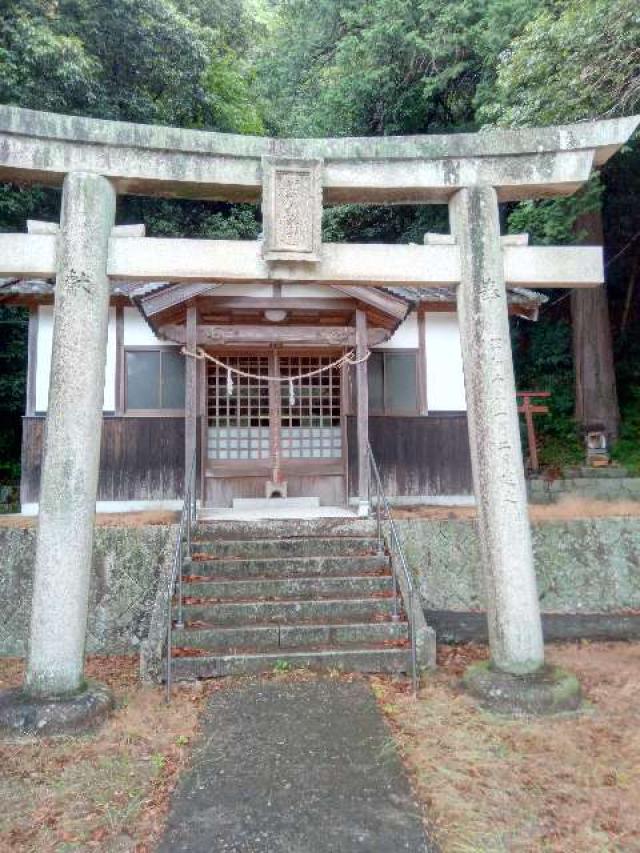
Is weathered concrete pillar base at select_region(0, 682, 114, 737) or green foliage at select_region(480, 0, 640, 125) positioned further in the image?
green foliage at select_region(480, 0, 640, 125)

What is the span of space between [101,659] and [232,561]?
205 cm

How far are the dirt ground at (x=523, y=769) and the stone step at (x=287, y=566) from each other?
1.61 m

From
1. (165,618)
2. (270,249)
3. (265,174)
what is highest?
(265,174)

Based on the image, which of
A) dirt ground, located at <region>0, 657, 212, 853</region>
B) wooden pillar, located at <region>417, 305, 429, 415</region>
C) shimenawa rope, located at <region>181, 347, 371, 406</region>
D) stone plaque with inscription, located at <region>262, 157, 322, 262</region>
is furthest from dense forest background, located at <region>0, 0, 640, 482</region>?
dirt ground, located at <region>0, 657, 212, 853</region>

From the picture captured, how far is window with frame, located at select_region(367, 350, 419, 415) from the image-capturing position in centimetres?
1140

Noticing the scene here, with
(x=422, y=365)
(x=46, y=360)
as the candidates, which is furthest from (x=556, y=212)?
(x=46, y=360)

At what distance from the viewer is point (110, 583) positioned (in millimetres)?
8008

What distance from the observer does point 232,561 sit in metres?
7.47

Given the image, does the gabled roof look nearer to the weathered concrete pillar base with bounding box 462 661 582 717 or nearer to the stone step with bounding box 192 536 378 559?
the stone step with bounding box 192 536 378 559

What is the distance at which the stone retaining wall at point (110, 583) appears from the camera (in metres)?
7.86

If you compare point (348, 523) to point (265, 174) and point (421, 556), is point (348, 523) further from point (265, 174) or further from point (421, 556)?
point (265, 174)

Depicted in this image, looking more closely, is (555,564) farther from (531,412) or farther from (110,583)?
(531,412)

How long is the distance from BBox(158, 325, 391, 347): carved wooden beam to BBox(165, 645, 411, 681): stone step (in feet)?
16.4

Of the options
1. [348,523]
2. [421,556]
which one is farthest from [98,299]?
[421,556]
